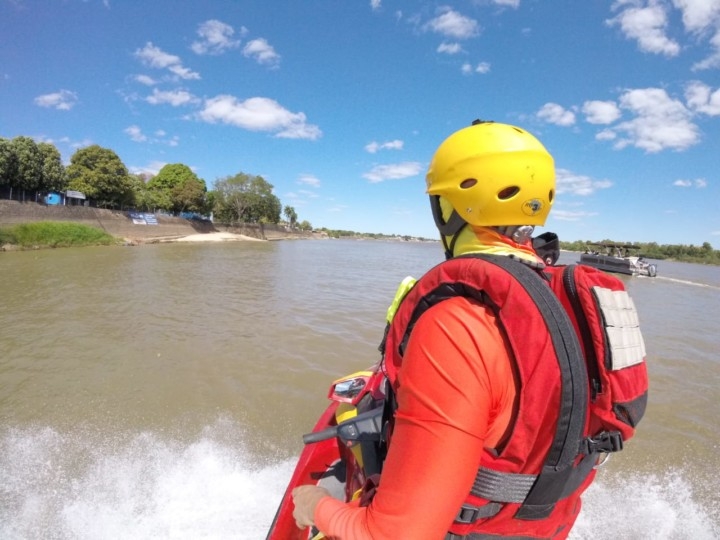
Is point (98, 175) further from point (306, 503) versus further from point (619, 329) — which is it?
point (619, 329)

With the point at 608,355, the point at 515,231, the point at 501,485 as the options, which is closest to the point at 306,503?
the point at 501,485

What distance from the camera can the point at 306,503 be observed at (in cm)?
139

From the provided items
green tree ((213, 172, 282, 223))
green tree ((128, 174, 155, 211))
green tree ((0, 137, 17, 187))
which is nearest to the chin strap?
green tree ((0, 137, 17, 187))

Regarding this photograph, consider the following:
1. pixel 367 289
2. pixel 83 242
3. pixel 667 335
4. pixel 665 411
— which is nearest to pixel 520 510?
pixel 665 411

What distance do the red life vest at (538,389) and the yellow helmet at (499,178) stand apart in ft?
0.77

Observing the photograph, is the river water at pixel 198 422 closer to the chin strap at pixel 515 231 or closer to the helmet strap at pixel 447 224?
the helmet strap at pixel 447 224

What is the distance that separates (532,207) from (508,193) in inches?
4.3

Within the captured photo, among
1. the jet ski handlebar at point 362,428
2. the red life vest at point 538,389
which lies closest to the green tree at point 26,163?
the jet ski handlebar at point 362,428

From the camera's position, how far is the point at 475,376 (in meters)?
0.99

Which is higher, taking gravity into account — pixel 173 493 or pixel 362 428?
pixel 362 428

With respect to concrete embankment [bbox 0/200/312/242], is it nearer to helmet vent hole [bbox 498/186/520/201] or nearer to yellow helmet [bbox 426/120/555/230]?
yellow helmet [bbox 426/120/555/230]

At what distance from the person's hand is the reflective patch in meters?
1.10

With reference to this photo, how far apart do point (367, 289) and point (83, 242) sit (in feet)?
96.7

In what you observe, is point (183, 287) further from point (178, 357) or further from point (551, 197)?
point (551, 197)
